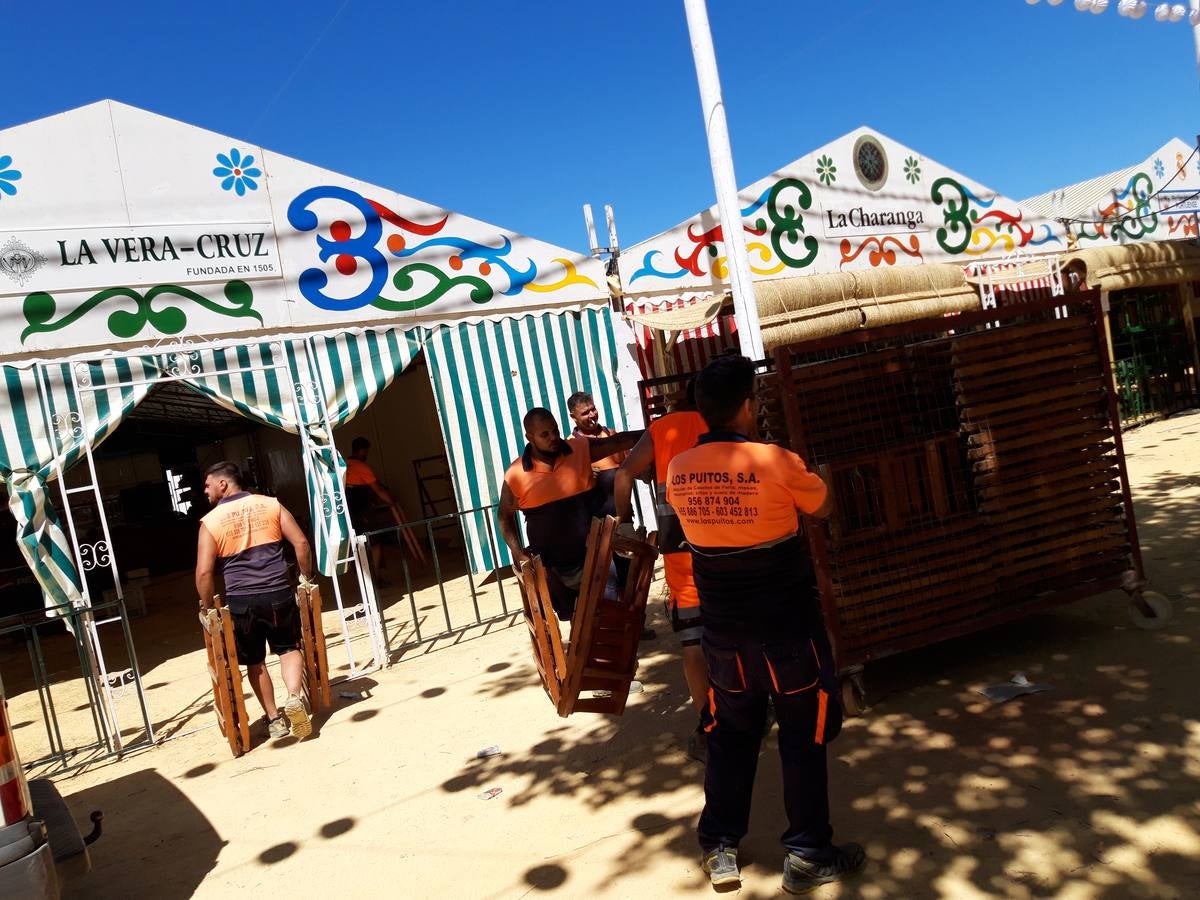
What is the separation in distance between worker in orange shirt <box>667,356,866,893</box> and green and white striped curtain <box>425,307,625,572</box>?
16.4 ft

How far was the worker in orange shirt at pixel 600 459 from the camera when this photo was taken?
5004 mm

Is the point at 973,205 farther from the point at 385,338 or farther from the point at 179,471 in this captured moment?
the point at 179,471

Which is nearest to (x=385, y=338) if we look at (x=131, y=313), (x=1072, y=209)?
(x=131, y=313)

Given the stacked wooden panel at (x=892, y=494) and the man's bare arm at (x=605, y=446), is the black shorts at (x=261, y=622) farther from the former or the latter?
the stacked wooden panel at (x=892, y=494)

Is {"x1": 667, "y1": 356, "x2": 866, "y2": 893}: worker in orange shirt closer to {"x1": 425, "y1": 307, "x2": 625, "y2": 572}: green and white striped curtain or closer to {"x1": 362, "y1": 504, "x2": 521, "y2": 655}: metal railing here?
{"x1": 362, "y1": 504, "x2": 521, "y2": 655}: metal railing

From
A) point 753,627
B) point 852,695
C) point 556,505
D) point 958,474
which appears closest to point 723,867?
point 753,627

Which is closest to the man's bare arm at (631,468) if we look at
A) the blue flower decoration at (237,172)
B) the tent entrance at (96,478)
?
the tent entrance at (96,478)

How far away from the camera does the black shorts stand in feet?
17.1

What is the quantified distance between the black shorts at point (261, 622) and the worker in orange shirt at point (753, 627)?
3.32 meters

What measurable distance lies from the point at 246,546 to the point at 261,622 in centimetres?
48

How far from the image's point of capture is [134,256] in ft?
21.2

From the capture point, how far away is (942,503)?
436cm

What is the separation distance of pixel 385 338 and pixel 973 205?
931 cm

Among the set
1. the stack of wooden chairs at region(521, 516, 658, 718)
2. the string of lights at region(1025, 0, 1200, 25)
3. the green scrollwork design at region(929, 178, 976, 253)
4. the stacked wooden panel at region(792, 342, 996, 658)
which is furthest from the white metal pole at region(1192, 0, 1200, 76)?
the stack of wooden chairs at region(521, 516, 658, 718)
